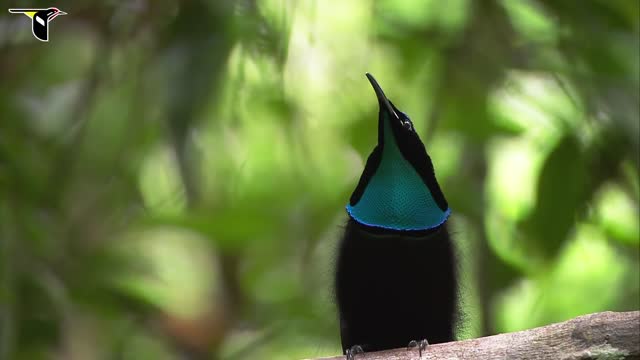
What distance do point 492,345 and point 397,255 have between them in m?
0.81

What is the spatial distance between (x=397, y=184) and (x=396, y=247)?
21 centimetres

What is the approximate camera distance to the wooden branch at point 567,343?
2514mm

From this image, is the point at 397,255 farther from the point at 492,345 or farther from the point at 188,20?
the point at 188,20

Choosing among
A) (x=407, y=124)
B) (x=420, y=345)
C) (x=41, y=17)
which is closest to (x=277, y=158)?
(x=41, y=17)

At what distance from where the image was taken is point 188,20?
446 cm

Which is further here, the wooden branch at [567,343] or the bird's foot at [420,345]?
the bird's foot at [420,345]

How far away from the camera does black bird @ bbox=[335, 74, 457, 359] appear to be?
3.61m

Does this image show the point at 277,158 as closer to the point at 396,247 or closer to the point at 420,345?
the point at 396,247

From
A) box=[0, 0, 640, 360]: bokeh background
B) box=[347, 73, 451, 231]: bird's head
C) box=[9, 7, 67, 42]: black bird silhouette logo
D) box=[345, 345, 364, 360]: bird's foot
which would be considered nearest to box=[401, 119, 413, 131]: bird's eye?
box=[347, 73, 451, 231]: bird's head

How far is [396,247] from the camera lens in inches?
144

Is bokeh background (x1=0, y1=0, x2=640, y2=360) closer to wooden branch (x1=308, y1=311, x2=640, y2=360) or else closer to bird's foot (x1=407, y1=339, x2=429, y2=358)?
bird's foot (x1=407, y1=339, x2=429, y2=358)

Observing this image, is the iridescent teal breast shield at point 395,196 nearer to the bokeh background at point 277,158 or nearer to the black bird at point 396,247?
the black bird at point 396,247

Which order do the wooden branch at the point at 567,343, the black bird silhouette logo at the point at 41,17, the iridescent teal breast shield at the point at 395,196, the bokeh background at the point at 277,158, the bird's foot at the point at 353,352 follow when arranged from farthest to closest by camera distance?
the black bird silhouette logo at the point at 41,17 → the bokeh background at the point at 277,158 → the iridescent teal breast shield at the point at 395,196 → the bird's foot at the point at 353,352 → the wooden branch at the point at 567,343

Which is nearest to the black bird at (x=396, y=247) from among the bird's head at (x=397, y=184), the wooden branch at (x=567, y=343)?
the bird's head at (x=397, y=184)
